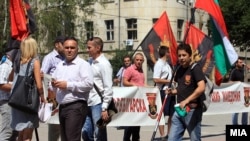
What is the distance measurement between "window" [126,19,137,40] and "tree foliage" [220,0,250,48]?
8.42 m

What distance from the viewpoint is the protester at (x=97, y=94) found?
8305mm

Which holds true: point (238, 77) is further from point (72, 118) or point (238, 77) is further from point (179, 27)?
point (179, 27)

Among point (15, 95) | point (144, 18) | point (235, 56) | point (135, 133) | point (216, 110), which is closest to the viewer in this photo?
point (15, 95)

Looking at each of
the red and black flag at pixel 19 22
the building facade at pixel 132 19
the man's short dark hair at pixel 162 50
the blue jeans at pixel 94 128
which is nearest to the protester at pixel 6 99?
the red and black flag at pixel 19 22

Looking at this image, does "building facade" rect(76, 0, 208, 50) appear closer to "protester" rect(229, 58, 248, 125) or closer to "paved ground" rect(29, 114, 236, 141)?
"paved ground" rect(29, 114, 236, 141)

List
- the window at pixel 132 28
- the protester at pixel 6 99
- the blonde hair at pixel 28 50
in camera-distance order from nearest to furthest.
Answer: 1. the blonde hair at pixel 28 50
2. the protester at pixel 6 99
3. the window at pixel 132 28

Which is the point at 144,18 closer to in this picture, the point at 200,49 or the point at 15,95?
the point at 200,49

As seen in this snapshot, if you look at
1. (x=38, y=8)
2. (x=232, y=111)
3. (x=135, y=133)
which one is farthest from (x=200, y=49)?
(x=38, y=8)

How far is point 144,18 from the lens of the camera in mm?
51344

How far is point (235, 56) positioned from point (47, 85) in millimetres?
3275

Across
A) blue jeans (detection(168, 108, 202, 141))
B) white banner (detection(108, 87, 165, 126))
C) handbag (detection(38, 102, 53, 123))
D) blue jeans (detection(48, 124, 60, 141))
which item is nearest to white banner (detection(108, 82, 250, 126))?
white banner (detection(108, 87, 165, 126))

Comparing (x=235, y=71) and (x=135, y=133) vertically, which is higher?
(x=235, y=71)

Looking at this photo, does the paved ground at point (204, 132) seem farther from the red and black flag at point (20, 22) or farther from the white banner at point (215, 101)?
the red and black flag at point (20, 22)

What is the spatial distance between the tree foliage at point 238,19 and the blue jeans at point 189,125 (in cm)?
4426
